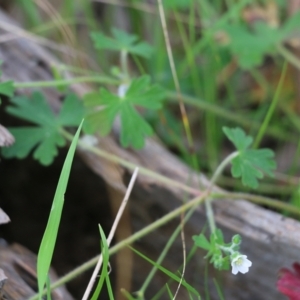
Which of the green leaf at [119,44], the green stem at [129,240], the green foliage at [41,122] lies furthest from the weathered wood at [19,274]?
the green leaf at [119,44]

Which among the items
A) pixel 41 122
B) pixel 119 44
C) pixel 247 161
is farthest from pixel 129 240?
pixel 119 44

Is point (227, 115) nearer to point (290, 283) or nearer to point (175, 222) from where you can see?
point (175, 222)

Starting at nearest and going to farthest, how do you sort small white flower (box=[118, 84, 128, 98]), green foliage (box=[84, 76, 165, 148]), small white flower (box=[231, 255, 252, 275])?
1. small white flower (box=[231, 255, 252, 275])
2. green foliage (box=[84, 76, 165, 148])
3. small white flower (box=[118, 84, 128, 98])

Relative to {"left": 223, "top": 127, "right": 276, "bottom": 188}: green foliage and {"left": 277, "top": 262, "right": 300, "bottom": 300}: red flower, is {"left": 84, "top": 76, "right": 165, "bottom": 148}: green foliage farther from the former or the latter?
{"left": 277, "top": 262, "right": 300, "bottom": 300}: red flower

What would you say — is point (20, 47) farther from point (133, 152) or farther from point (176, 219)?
point (176, 219)

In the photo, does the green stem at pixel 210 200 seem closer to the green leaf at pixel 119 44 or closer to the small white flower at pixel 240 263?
the small white flower at pixel 240 263

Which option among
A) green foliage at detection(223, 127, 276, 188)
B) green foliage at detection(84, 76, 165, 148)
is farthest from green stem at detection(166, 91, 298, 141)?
green foliage at detection(223, 127, 276, 188)
